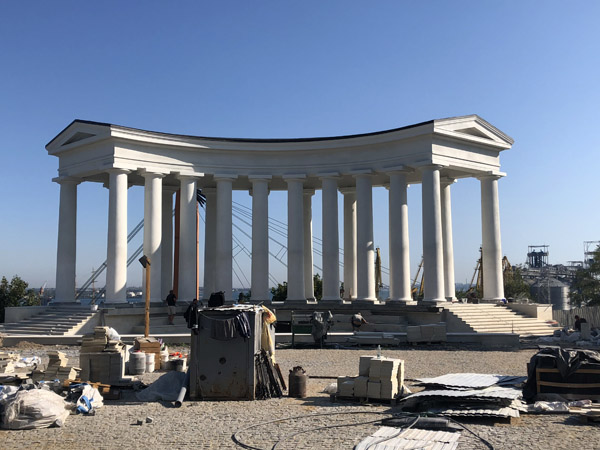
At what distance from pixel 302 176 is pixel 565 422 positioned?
38896mm

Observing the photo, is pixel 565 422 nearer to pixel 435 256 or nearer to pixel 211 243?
pixel 435 256

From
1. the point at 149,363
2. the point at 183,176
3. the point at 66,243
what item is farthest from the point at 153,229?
the point at 149,363

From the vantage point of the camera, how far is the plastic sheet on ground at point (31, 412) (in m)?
17.8

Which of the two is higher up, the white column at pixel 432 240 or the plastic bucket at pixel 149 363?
the white column at pixel 432 240

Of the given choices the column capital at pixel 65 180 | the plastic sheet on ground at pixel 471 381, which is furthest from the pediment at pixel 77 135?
the plastic sheet on ground at pixel 471 381

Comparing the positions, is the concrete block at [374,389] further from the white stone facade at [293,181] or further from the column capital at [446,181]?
the column capital at [446,181]

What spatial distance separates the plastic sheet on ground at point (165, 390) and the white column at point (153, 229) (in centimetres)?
2885

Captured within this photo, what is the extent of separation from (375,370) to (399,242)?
99.4 feet

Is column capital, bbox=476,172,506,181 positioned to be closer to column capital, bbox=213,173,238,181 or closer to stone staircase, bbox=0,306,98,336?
column capital, bbox=213,173,238,181

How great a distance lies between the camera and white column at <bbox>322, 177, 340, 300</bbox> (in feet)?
176

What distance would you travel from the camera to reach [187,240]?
174 ft

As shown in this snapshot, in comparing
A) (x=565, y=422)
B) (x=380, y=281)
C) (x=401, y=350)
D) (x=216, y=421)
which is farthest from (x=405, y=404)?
(x=380, y=281)

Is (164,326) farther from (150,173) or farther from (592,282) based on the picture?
(592,282)

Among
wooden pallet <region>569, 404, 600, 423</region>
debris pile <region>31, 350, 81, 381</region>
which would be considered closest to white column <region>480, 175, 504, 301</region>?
wooden pallet <region>569, 404, 600, 423</region>
